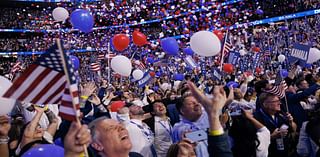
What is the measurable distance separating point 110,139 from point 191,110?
1.46 m

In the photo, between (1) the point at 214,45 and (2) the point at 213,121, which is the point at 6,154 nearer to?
(2) the point at 213,121

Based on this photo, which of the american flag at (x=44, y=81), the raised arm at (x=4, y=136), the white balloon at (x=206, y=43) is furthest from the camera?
the white balloon at (x=206, y=43)

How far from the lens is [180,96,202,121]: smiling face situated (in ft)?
13.5

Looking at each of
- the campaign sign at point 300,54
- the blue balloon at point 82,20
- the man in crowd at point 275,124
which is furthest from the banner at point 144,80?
the man in crowd at point 275,124

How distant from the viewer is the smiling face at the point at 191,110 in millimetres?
4109

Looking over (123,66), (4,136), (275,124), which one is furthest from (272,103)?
(123,66)

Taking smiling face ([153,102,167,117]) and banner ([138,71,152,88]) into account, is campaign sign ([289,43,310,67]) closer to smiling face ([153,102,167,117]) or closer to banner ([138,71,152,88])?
smiling face ([153,102,167,117])

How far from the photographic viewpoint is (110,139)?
9.17 feet

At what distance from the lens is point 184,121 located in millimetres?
4191

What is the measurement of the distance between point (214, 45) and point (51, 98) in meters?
3.70

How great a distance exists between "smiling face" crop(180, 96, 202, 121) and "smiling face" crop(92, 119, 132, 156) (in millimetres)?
1347

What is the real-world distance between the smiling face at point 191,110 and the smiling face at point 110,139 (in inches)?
53.0

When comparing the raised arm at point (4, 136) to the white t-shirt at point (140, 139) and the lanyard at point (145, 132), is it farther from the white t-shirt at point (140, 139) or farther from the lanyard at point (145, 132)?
the lanyard at point (145, 132)

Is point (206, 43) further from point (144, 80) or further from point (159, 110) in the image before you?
point (144, 80)
